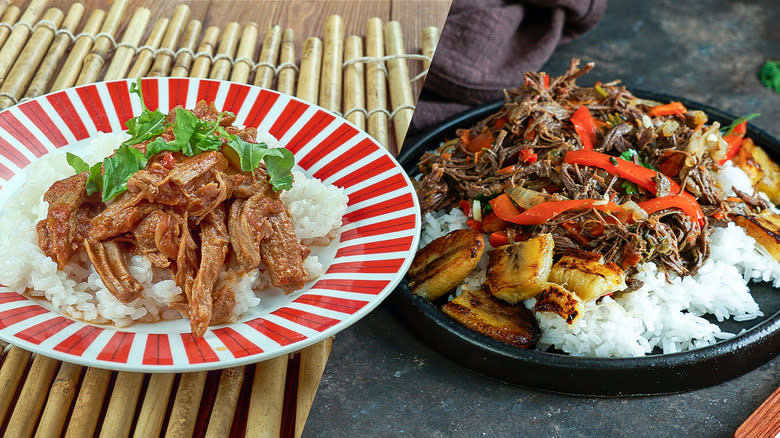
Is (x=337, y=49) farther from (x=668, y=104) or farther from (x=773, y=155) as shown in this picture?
(x=773, y=155)

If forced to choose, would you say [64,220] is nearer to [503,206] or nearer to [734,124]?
[503,206]

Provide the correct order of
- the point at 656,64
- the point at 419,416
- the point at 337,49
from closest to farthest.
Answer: the point at 419,416 < the point at 337,49 < the point at 656,64

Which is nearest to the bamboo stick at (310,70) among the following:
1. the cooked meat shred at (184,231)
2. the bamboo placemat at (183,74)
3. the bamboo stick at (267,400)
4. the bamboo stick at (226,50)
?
the bamboo placemat at (183,74)

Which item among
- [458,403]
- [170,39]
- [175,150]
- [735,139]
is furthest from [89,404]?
[735,139]

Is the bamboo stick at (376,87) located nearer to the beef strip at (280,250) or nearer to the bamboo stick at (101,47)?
the beef strip at (280,250)

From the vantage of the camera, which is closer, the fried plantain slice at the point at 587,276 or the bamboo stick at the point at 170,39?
the fried plantain slice at the point at 587,276

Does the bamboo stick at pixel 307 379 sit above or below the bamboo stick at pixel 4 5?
below

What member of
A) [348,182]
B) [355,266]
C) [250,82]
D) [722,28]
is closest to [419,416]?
[355,266]

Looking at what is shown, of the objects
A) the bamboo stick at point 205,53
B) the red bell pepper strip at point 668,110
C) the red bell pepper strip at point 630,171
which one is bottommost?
the red bell pepper strip at point 630,171
